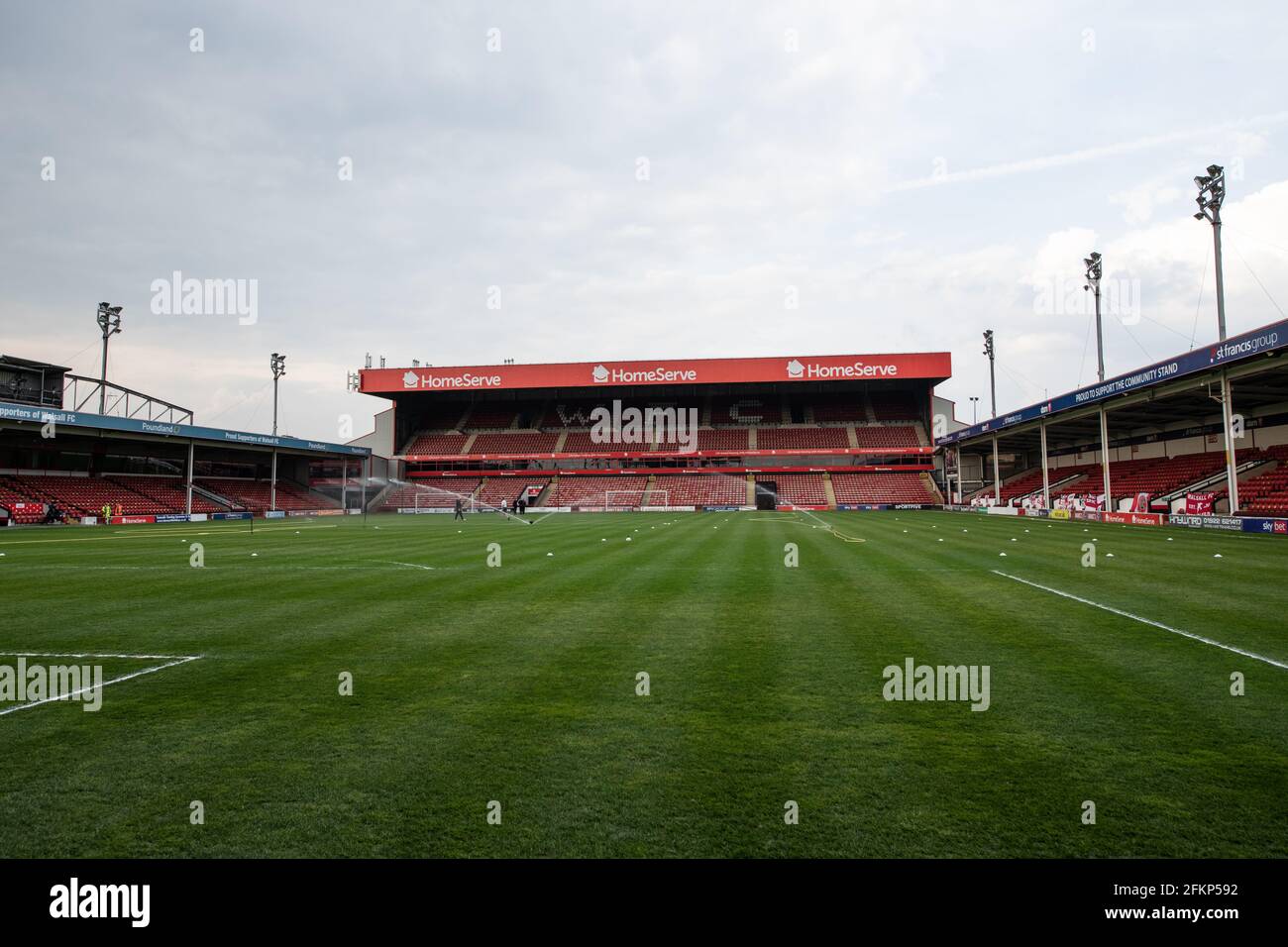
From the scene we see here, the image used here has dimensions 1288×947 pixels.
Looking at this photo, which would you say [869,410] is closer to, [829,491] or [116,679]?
[829,491]

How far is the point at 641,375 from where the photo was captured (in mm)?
69938

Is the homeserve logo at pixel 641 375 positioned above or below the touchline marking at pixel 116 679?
above

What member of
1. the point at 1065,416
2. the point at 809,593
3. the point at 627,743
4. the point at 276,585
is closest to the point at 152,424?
the point at 276,585

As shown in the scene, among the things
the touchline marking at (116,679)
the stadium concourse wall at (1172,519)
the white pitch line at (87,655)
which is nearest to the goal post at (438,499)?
the stadium concourse wall at (1172,519)

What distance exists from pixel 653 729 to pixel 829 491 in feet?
205

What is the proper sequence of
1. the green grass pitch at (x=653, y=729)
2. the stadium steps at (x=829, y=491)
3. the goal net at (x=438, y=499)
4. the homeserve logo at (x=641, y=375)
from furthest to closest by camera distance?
the homeserve logo at (x=641, y=375)
the goal net at (x=438, y=499)
the stadium steps at (x=829, y=491)
the green grass pitch at (x=653, y=729)

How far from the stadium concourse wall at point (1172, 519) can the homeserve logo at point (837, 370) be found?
2503cm

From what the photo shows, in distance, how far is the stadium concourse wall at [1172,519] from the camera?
2431 centimetres

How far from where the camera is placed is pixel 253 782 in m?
4.00

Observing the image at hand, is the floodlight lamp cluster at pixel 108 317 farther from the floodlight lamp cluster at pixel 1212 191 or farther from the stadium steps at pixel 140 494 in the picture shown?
the floodlight lamp cluster at pixel 1212 191

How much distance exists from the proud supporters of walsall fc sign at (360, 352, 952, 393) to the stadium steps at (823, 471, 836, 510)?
10004 mm

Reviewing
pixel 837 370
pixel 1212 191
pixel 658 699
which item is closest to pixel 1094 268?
pixel 1212 191

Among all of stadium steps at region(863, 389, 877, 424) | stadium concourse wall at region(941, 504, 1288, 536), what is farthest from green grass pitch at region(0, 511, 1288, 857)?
stadium steps at region(863, 389, 877, 424)
